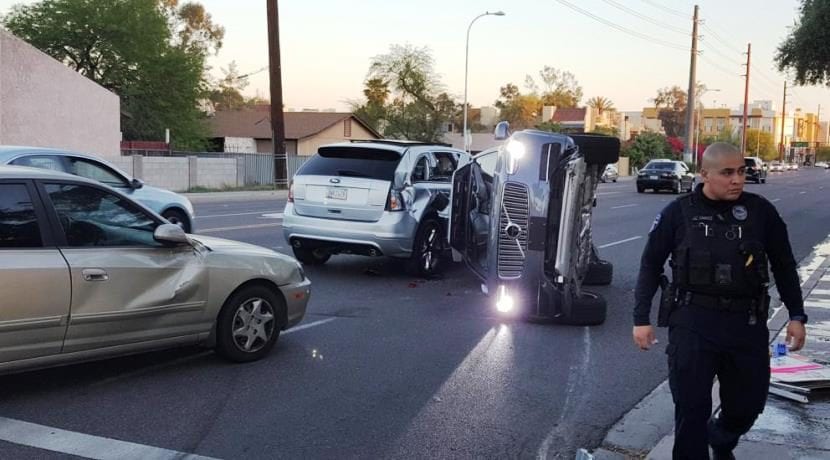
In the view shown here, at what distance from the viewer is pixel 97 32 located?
149 feet

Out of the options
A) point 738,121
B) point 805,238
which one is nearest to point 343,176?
point 805,238

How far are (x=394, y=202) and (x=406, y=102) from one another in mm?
61142

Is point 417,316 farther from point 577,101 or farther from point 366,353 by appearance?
point 577,101

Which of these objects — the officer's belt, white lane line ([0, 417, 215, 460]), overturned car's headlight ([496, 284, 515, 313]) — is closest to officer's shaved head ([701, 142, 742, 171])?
the officer's belt

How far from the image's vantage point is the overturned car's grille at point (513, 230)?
7434 mm

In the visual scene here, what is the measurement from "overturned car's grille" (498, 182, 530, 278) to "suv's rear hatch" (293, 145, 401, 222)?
277 cm

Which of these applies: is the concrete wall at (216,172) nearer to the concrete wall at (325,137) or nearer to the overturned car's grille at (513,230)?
the concrete wall at (325,137)

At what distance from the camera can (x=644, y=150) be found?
71.7 m

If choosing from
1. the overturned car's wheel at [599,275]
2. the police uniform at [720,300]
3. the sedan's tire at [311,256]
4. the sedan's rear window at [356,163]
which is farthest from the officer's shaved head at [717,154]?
the sedan's tire at [311,256]

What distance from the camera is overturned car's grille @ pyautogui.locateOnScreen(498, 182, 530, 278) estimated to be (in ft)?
24.4

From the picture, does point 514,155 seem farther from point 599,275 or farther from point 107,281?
point 107,281

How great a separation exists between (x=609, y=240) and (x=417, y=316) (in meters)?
8.61

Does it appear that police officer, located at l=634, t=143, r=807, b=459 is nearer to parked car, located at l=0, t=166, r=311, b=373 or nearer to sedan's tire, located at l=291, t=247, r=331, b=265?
parked car, located at l=0, t=166, r=311, b=373

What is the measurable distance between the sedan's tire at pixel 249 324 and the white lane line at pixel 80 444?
1.58 m
